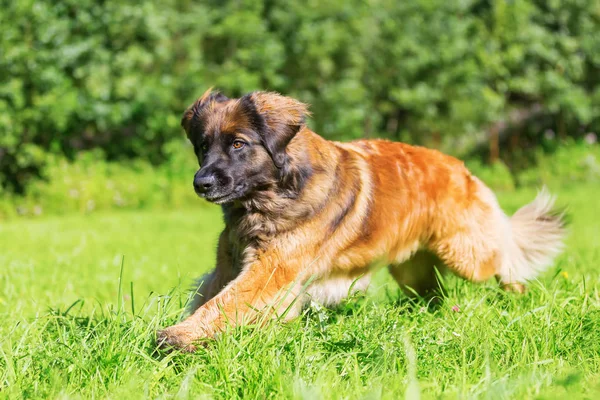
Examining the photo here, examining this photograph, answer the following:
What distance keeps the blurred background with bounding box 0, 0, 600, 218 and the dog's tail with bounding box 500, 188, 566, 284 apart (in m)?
8.44

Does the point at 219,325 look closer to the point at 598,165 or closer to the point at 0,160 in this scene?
the point at 0,160

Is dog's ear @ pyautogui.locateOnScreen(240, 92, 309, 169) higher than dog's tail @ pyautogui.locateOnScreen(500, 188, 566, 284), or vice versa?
dog's ear @ pyautogui.locateOnScreen(240, 92, 309, 169)

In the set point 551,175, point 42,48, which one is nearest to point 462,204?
point 42,48

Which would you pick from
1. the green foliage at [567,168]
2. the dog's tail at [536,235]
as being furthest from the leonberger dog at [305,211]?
the green foliage at [567,168]

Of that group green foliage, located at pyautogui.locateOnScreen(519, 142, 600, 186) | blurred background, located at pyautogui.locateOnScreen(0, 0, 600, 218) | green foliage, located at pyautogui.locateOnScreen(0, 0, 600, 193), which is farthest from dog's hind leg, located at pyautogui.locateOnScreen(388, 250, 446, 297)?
green foliage, located at pyautogui.locateOnScreen(519, 142, 600, 186)

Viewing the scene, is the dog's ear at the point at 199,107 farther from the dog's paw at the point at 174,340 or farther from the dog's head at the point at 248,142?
the dog's paw at the point at 174,340

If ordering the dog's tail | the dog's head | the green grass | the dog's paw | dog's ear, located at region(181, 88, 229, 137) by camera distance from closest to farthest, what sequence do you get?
1. the green grass
2. the dog's paw
3. the dog's head
4. dog's ear, located at region(181, 88, 229, 137)
5. the dog's tail

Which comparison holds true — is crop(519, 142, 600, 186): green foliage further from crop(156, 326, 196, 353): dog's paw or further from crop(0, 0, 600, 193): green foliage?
crop(156, 326, 196, 353): dog's paw

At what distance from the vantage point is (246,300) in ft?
11.3

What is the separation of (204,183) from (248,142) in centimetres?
35

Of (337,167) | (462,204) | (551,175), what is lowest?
(551,175)

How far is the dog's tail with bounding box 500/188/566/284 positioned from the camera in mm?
4805

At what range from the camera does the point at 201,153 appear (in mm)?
3926

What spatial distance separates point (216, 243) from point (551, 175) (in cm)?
1155
